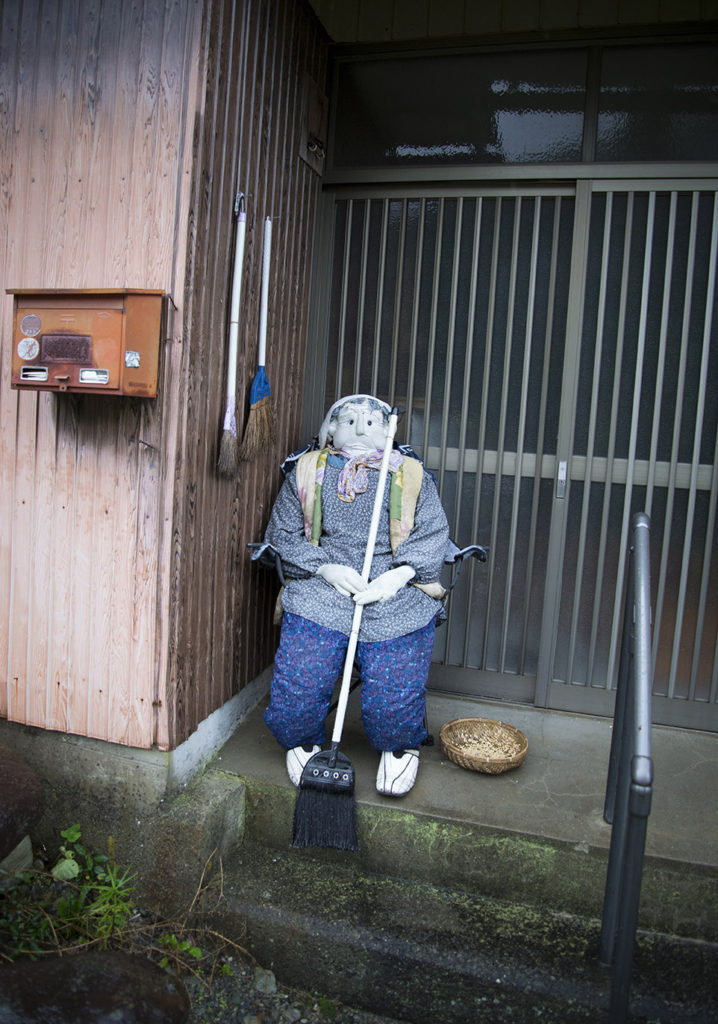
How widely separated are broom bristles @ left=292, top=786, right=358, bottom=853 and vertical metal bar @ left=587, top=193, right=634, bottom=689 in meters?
1.57

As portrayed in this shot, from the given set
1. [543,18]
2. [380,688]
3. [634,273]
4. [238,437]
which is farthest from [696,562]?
[543,18]

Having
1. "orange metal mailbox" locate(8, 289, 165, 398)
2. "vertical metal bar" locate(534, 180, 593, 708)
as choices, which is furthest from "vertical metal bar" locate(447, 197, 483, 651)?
"orange metal mailbox" locate(8, 289, 165, 398)

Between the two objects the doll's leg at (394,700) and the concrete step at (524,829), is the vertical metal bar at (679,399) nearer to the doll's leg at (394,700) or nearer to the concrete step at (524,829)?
the concrete step at (524,829)

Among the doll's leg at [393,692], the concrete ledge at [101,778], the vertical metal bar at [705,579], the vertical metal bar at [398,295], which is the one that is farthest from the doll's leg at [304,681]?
the vertical metal bar at [705,579]

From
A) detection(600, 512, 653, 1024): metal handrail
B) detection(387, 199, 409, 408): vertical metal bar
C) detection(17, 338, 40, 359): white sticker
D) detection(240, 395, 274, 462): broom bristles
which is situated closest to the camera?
detection(600, 512, 653, 1024): metal handrail

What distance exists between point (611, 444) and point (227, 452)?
1.86 metres

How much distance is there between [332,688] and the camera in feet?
9.79

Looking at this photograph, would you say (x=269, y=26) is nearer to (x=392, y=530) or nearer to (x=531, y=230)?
(x=531, y=230)

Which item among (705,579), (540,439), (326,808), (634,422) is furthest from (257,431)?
(705,579)

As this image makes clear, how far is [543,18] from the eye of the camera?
3.47 metres

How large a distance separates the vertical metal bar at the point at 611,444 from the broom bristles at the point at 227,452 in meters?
1.82

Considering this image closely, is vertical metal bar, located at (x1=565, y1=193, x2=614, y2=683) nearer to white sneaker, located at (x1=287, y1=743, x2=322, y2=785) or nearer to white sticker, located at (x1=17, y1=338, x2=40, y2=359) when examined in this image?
white sneaker, located at (x1=287, y1=743, x2=322, y2=785)

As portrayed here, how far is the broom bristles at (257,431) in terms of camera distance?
3135 mm

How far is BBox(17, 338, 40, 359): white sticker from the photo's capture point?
2.61 m
